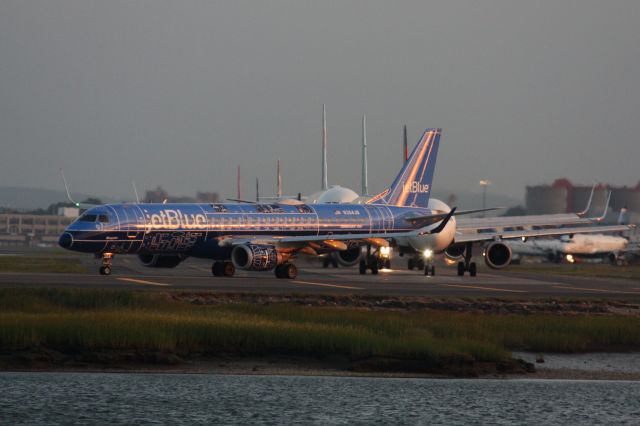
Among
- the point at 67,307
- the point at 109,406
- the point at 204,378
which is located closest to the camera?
the point at 109,406

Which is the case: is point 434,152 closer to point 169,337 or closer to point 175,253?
point 175,253

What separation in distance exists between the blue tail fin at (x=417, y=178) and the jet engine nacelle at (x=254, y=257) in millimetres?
15933

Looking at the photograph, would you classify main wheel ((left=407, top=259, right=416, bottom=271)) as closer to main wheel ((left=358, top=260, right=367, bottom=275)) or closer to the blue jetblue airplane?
the blue jetblue airplane

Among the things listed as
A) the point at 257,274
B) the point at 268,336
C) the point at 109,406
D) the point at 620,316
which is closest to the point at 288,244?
the point at 257,274

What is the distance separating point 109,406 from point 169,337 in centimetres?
644

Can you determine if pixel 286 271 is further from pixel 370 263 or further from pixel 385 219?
pixel 385 219

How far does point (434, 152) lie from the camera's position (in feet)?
259

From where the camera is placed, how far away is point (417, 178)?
77.0 metres

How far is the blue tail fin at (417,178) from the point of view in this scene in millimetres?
75875

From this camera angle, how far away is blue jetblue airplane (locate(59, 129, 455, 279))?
2299 inches

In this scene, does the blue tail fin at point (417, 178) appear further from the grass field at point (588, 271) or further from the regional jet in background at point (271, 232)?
the grass field at point (588, 271)

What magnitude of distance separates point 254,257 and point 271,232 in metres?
4.70

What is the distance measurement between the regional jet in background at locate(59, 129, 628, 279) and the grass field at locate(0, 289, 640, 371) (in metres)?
17.5

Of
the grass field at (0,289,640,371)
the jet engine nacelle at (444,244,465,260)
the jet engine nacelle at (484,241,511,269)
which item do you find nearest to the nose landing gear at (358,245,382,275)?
the jet engine nacelle at (444,244,465,260)
